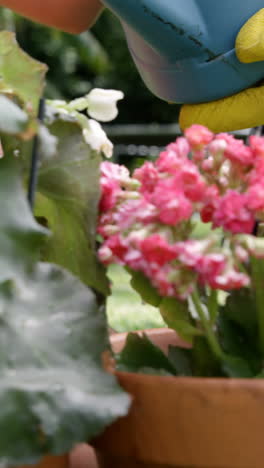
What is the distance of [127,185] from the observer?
1.72 feet

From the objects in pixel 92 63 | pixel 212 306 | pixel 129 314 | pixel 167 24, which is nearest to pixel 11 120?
pixel 212 306

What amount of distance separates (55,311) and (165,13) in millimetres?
557

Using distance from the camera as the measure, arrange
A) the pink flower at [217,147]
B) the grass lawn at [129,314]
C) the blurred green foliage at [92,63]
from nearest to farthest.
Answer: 1. the pink flower at [217,147]
2. the grass lawn at [129,314]
3. the blurred green foliage at [92,63]

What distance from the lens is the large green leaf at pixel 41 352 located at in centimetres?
37

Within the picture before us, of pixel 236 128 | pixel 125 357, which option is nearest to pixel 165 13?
pixel 236 128

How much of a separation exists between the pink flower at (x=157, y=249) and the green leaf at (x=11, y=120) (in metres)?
0.10

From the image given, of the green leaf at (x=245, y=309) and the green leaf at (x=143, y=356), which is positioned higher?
the green leaf at (x=245, y=309)

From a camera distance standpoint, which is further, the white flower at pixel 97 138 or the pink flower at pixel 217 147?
the white flower at pixel 97 138

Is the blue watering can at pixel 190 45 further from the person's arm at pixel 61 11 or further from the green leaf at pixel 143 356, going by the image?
the green leaf at pixel 143 356

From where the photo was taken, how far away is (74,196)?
0.50 meters

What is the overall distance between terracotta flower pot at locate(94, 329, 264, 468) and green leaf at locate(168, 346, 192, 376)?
0.08 metres

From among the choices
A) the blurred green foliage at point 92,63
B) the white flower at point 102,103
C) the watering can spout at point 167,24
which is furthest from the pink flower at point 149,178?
the blurred green foliage at point 92,63

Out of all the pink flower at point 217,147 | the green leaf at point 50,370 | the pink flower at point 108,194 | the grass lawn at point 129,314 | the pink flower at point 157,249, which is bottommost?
the grass lawn at point 129,314

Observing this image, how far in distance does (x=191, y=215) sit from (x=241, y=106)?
0.55 meters
